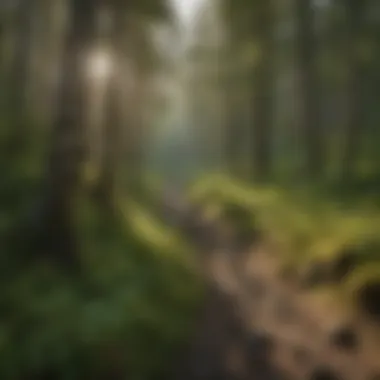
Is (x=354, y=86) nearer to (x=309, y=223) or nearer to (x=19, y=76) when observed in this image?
(x=309, y=223)

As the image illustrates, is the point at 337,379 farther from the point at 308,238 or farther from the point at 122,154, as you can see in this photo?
the point at 122,154

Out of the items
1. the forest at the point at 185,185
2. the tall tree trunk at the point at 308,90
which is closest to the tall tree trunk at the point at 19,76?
the forest at the point at 185,185

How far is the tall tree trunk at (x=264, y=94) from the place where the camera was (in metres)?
2.09

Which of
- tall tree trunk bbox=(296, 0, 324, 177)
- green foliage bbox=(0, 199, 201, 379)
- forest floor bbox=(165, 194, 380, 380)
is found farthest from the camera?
tall tree trunk bbox=(296, 0, 324, 177)

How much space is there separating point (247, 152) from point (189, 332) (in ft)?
2.18

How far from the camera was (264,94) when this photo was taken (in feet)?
7.09

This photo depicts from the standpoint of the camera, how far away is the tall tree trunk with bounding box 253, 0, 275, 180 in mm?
2088

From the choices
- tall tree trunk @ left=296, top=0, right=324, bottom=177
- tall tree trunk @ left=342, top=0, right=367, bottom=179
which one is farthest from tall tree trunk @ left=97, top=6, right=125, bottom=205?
tall tree trunk @ left=342, top=0, right=367, bottom=179

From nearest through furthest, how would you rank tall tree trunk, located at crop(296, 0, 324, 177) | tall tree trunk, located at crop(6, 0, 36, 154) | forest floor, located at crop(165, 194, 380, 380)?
1. forest floor, located at crop(165, 194, 380, 380)
2. tall tree trunk, located at crop(296, 0, 324, 177)
3. tall tree trunk, located at crop(6, 0, 36, 154)

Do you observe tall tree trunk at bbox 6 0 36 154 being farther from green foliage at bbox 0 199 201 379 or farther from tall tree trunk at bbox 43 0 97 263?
green foliage at bbox 0 199 201 379

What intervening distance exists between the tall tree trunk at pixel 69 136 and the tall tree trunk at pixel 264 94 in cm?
63

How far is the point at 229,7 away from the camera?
2.08m

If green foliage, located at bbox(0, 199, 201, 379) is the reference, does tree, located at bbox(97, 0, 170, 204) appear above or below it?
above

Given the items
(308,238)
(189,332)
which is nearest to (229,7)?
(308,238)
